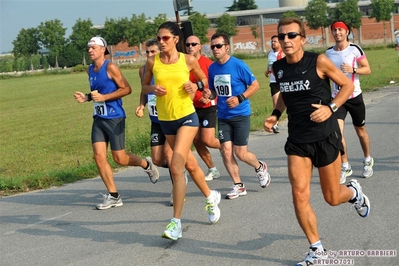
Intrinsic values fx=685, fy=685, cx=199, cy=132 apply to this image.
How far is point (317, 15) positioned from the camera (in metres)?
96.2

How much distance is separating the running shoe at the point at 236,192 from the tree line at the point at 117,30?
86740 millimetres

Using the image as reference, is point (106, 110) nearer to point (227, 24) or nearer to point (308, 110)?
point (308, 110)

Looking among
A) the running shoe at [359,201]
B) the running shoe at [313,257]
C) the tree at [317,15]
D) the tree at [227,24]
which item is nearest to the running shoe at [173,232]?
the running shoe at [313,257]

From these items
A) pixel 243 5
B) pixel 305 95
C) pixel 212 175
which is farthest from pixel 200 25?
pixel 305 95

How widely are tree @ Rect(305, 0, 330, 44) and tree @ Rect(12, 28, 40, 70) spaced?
44.7m

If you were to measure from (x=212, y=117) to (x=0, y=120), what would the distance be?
2100cm

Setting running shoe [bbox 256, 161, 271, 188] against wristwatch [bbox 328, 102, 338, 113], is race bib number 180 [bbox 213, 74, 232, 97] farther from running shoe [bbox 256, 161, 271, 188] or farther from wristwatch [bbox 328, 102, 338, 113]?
wristwatch [bbox 328, 102, 338, 113]

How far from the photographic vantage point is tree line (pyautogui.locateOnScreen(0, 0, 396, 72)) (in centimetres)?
9662

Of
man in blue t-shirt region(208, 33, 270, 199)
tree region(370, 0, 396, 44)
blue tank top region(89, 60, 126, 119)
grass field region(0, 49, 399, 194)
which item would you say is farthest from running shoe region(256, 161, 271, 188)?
tree region(370, 0, 396, 44)

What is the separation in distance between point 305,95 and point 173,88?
177cm

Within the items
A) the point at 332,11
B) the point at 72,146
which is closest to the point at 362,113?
the point at 72,146

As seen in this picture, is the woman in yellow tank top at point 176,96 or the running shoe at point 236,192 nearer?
the woman in yellow tank top at point 176,96

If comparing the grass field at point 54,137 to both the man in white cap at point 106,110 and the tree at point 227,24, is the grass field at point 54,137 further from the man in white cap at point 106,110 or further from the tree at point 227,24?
the tree at point 227,24

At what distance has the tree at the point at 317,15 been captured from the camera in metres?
96.2
